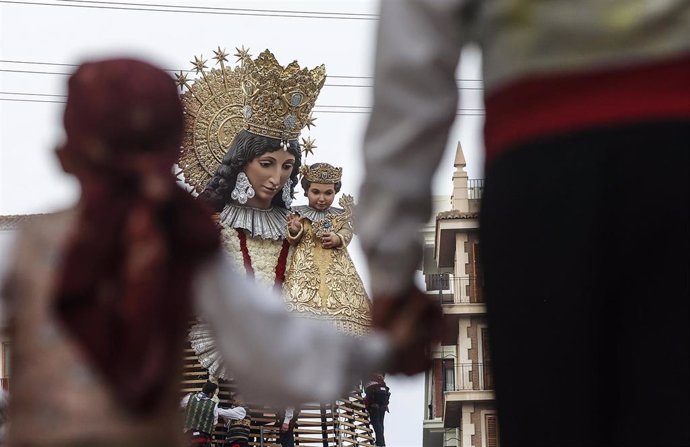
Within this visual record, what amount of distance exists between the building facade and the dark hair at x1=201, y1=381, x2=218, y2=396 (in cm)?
1790

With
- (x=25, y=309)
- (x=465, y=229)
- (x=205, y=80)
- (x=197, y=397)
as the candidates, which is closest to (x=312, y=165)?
(x=205, y=80)

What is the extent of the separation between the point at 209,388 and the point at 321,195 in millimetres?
1953

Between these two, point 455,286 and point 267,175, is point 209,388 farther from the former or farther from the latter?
point 455,286

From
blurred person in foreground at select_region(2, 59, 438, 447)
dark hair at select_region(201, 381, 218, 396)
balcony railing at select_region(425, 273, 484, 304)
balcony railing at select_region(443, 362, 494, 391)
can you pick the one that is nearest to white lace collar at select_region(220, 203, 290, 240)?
dark hair at select_region(201, 381, 218, 396)

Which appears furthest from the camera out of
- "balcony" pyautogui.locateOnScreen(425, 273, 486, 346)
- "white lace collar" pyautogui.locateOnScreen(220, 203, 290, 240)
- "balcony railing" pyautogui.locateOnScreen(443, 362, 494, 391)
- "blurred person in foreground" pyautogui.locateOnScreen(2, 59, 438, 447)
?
"balcony railing" pyautogui.locateOnScreen(443, 362, 494, 391)

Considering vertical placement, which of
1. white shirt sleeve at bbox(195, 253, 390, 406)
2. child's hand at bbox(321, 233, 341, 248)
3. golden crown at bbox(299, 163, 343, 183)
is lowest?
white shirt sleeve at bbox(195, 253, 390, 406)

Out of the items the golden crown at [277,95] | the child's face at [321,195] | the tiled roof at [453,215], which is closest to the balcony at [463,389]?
the tiled roof at [453,215]

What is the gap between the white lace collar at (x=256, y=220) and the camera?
14.1 meters

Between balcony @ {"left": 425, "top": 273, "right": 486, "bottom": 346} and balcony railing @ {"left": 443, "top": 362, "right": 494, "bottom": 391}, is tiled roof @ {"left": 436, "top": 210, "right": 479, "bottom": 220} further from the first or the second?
balcony railing @ {"left": 443, "top": 362, "right": 494, "bottom": 391}

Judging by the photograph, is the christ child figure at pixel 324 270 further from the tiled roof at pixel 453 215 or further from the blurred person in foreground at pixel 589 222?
the tiled roof at pixel 453 215

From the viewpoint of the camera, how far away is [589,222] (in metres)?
2.76

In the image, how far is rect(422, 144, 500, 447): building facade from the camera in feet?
115

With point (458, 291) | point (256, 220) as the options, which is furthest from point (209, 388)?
point (458, 291)

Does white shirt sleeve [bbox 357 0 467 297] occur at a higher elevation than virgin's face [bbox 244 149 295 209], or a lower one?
lower
